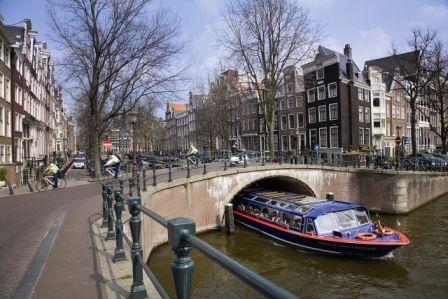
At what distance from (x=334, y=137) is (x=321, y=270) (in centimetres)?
2891

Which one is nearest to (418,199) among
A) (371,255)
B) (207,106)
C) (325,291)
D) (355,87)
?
(371,255)

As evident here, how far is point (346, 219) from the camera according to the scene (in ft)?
47.8

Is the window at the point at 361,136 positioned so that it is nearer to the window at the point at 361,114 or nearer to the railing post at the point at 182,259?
the window at the point at 361,114

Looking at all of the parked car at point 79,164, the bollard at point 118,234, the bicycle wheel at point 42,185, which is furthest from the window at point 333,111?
the bollard at point 118,234

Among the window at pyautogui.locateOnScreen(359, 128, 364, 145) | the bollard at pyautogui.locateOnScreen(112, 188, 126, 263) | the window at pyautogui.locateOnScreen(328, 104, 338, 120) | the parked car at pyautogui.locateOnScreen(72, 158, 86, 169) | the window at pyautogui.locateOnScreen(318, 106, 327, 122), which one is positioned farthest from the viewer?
the parked car at pyautogui.locateOnScreen(72, 158, 86, 169)

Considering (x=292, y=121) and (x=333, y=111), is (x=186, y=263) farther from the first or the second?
(x=292, y=121)

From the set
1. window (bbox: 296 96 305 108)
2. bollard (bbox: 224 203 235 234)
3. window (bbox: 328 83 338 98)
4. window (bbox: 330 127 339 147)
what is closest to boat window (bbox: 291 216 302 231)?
bollard (bbox: 224 203 235 234)

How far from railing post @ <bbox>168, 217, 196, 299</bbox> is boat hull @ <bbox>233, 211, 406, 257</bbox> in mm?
12182

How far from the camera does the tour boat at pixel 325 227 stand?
13031 mm

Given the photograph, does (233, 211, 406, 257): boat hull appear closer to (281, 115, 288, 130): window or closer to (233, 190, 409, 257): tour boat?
(233, 190, 409, 257): tour boat

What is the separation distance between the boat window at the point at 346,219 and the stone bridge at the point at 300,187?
18.0 ft

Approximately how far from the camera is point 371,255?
13031 millimetres

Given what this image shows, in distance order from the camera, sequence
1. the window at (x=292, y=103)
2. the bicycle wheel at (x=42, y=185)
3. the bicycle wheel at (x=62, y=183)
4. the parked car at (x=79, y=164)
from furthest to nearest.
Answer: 1. the window at (x=292, y=103)
2. the parked car at (x=79, y=164)
3. the bicycle wheel at (x=62, y=183)
4. the bicycle wheel at (x=42, y=185)

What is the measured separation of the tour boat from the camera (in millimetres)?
13031
